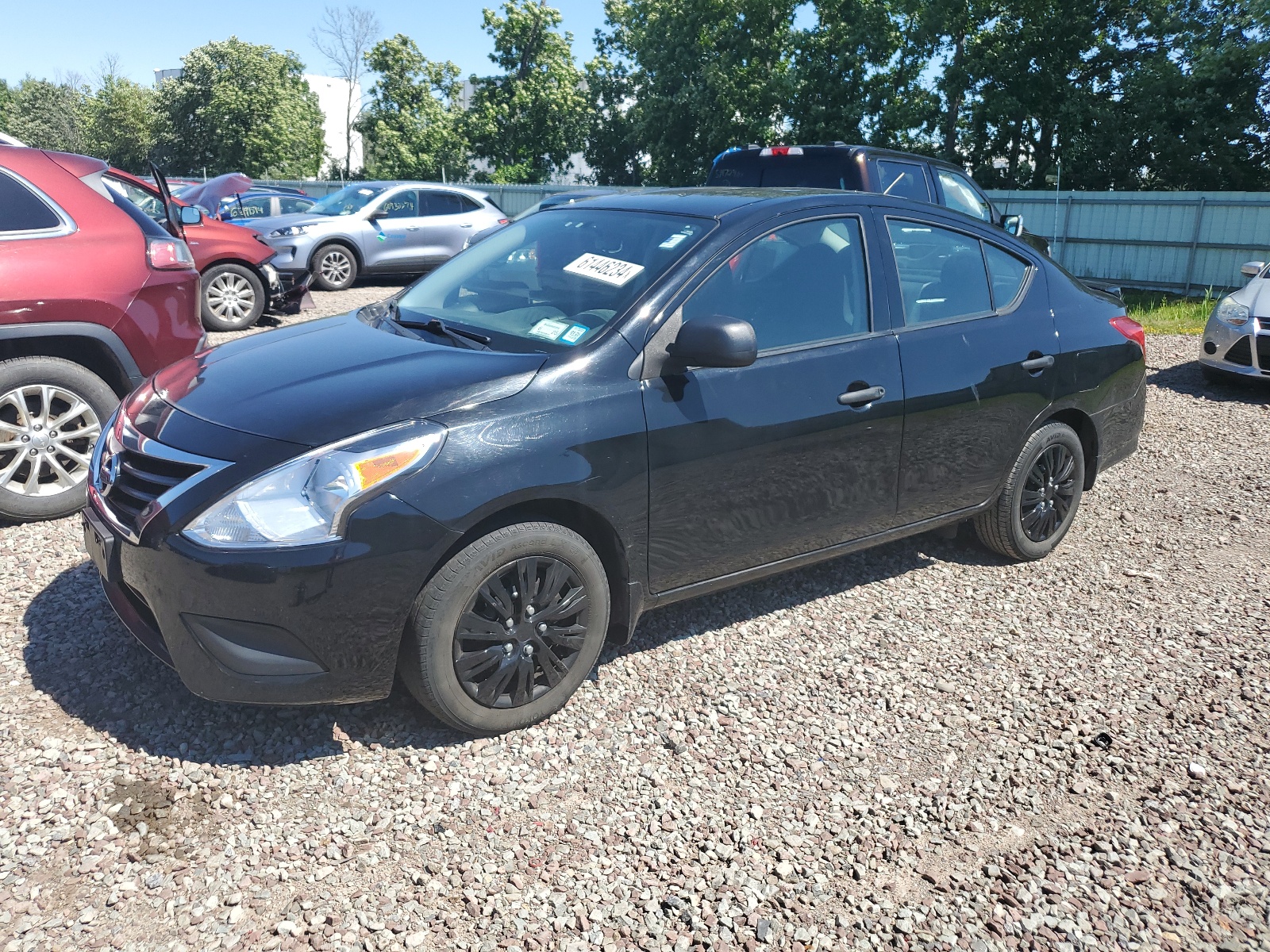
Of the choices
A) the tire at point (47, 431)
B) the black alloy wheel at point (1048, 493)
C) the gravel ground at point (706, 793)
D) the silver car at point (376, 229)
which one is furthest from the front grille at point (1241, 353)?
the silver car at point (376, 229)

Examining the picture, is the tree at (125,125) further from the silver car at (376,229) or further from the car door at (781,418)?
the car door at (781,418)

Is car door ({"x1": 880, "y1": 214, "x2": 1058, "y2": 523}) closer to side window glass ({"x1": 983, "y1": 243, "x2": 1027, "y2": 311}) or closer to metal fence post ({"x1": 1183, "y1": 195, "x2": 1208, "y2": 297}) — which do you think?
side window glass ({"x1": 983, "y1": 243, "x2": 1027, "y2": 311})

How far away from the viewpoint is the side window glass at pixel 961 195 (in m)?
9.34

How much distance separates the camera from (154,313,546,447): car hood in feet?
9.98

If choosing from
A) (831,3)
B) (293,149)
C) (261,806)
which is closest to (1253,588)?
(261,806)

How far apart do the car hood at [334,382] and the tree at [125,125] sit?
208 ft

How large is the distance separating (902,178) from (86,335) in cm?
665

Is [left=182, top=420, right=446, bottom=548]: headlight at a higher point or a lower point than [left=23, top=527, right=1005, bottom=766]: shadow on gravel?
higher

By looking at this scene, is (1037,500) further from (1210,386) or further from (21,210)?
(1210,386)

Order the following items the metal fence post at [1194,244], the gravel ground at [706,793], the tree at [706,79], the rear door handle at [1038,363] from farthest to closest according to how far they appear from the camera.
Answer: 1. the tree at [706,79]
2. the metal fence post at [1194,244]
3. the rear door handle at [1038,363]
4. the gravel ground at [706,793]

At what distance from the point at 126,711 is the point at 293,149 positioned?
58.3 m

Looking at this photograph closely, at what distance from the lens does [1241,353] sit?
8.93 metres

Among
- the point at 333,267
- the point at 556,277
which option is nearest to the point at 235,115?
the point at 333,267

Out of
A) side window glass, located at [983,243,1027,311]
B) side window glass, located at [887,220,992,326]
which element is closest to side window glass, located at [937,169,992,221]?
side window glass, located at [983,243,1027,311]
